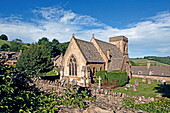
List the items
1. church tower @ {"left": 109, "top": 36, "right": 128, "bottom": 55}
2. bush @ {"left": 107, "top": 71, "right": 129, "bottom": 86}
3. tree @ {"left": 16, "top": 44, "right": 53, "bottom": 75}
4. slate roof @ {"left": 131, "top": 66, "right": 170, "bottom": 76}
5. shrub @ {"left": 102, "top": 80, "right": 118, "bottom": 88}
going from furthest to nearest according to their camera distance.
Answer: church tower @ {"left": 109, "top": 36, "right": 128, "bottom": 55} < slate roof @ {"left": 131, "top": 66, "right": 170, "bottom": 76} < tree @ {"left": 16, "top": 44, "right": 53, "bottom": 75} < bush @ {"left": 107, "top": 71, "right": 129, "bottom": 86} < shrub @ {"left": 102, "top": 80, "right": 118, "bottom": 88}

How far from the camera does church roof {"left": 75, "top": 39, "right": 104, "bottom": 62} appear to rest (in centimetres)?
2790

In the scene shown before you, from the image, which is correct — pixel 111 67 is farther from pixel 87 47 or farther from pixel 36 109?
pixel 36 109

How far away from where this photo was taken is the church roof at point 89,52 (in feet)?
91.5

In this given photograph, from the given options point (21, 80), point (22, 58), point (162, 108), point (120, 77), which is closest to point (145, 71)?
point (120, 77)

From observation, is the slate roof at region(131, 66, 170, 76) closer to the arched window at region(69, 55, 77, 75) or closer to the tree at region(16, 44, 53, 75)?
the arched window at region(69, 55, 77, 75)

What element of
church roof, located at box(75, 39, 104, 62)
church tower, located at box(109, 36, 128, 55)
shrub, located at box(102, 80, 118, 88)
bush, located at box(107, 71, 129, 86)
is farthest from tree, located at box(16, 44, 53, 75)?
church tower, located at box(109, 36, 128, 55)

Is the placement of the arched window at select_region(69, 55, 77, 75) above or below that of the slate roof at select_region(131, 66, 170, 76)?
above

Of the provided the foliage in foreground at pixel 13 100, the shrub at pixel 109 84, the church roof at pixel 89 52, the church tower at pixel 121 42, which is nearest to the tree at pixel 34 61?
the church roof at pixel 89 52

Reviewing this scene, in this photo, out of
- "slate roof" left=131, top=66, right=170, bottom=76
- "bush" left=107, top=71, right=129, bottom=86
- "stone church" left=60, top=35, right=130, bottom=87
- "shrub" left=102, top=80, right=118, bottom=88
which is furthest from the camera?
"slate roof" left=131, top=66, right=170, bottom=76

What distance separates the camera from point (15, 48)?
105562 millimetres

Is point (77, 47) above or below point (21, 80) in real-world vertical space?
above

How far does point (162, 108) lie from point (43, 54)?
29.0 metres

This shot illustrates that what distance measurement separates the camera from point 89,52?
97.3 ft

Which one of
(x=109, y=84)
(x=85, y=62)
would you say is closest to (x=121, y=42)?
(x=85, y=62)
